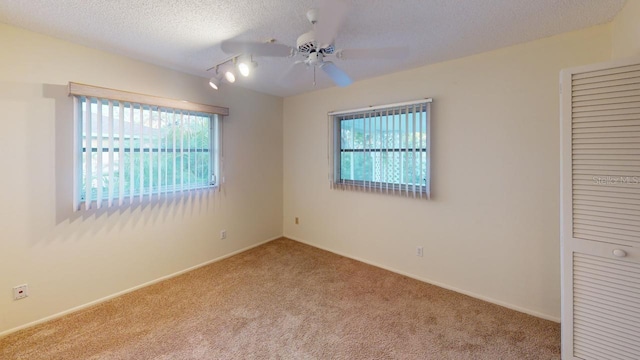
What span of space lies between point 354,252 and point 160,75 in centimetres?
309

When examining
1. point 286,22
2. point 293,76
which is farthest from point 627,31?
point 293,76

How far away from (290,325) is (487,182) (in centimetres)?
219

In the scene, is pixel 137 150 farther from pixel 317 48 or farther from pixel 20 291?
pixel 317 48

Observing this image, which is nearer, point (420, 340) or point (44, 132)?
point (420, 340)

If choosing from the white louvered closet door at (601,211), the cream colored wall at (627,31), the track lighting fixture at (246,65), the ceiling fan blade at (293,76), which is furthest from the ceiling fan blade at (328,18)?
the cream colored wall at (627,31)

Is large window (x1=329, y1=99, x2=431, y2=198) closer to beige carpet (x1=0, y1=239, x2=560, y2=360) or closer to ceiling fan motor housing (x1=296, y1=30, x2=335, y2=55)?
beige carpet (x1=0, y1=239, x2=560, y2=360)

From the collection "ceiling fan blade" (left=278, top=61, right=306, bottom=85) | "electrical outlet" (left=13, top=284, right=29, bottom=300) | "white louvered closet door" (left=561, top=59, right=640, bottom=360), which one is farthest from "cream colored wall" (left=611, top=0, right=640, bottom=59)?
"electrical outlet" (left=13, top=284, right=29, bottom=300)

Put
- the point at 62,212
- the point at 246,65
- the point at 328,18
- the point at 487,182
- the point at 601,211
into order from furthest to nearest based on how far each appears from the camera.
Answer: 1. the point at 487,182
2. the point at 62,212
3. the point at 246,65
4. the point at 601,211
5. the point at 328,18

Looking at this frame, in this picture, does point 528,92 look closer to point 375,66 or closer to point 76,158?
point 375,66

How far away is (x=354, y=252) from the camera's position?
346 centimetres

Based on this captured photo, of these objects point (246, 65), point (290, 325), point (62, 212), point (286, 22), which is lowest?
point (290, 325)

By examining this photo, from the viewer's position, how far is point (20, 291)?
2.02 m

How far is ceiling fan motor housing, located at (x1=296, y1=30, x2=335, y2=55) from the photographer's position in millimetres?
1563

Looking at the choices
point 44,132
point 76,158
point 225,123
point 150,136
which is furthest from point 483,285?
point 44,132
